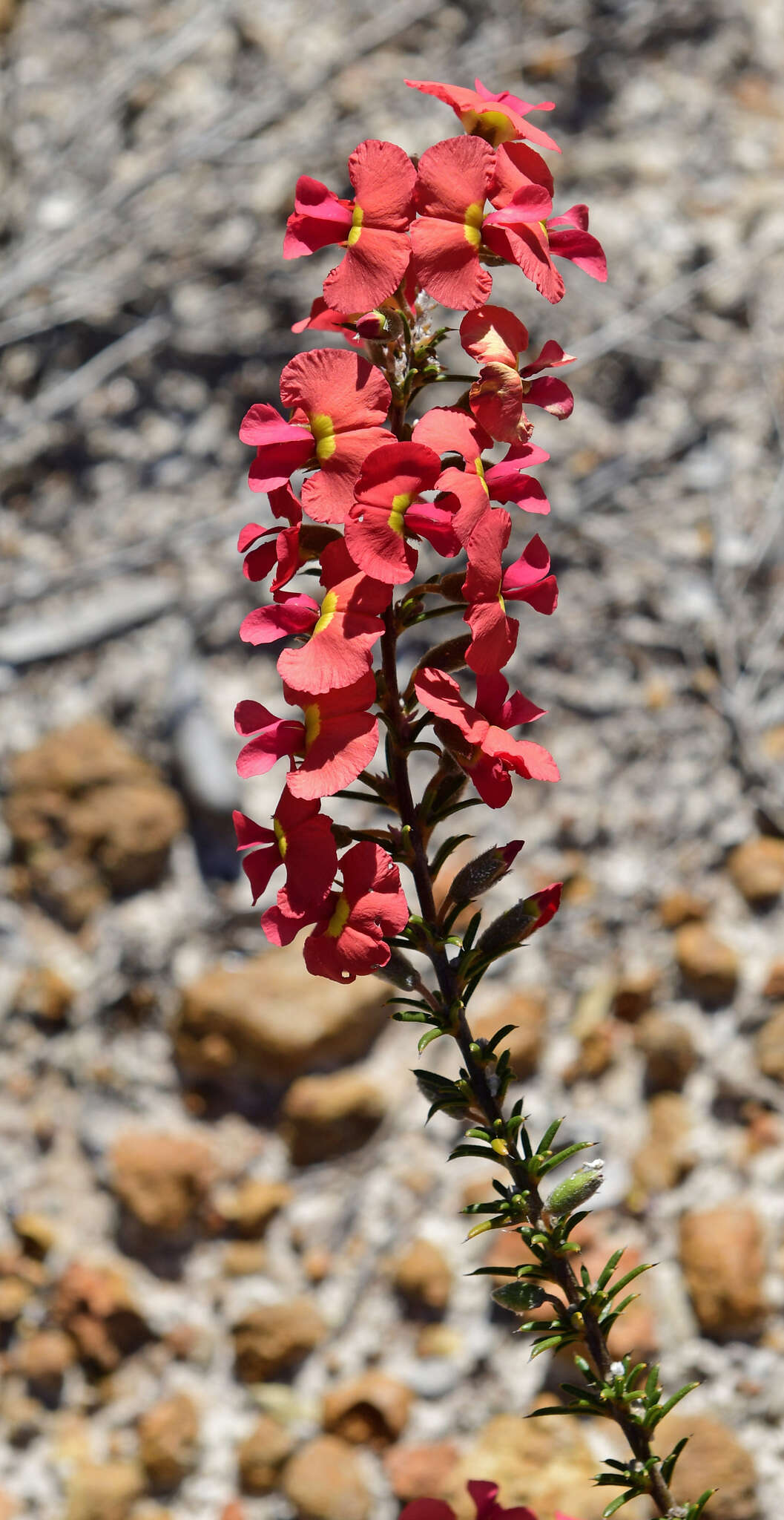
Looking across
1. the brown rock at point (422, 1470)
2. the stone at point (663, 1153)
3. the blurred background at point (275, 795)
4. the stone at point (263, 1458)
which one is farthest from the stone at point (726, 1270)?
the stone at point (263, 1458)

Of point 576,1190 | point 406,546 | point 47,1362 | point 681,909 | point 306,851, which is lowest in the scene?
point 47,1362

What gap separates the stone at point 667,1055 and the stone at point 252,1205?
3.04ft

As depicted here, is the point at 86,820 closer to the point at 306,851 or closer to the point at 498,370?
the point at 306,851

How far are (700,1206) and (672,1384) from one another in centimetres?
37

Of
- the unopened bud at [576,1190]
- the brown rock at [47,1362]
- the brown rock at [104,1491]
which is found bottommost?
the brown rock at [104,1491]

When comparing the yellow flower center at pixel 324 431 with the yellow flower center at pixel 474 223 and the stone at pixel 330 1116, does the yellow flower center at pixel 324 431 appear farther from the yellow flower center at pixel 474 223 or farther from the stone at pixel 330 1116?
the stone at pixel 330 1116

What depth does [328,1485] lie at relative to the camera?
251cm

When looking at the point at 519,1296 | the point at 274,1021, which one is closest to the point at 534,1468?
the point at 274,1021

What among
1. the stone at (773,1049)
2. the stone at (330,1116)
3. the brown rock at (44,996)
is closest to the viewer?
the stone at (773,1049)

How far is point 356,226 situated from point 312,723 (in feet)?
1.43

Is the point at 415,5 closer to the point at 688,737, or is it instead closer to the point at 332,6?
the point at 332,6

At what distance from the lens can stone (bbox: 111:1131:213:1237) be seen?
2.78m

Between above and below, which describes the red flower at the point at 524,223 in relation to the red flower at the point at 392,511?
above

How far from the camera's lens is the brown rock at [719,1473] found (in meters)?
2.27
